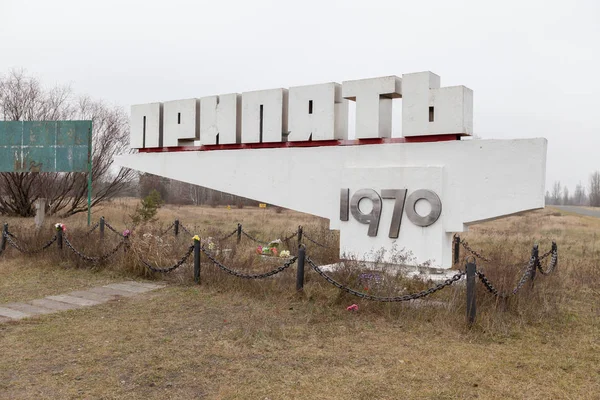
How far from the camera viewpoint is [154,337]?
5.69 meters

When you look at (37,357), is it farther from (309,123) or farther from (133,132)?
(133,132)

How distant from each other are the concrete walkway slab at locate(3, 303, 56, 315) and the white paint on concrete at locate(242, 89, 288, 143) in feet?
15.0

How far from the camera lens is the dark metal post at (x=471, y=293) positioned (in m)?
6.04

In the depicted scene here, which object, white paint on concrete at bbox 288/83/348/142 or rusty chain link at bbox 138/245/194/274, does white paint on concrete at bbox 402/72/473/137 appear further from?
rusty chain link at bbox 138/245/194/274

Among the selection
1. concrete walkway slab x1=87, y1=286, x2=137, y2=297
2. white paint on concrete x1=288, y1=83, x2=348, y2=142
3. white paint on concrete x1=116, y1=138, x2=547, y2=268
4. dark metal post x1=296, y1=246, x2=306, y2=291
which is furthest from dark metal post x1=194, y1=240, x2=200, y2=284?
white paint on concrete x1=288, y1=83, x2=348, y2=142

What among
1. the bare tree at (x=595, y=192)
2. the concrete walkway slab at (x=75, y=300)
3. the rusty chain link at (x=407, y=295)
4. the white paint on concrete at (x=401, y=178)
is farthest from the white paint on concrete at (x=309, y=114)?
the bare tree at (x=595, y=192)

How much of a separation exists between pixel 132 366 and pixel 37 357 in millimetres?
1045

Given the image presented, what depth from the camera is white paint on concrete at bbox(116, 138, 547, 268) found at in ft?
24.7

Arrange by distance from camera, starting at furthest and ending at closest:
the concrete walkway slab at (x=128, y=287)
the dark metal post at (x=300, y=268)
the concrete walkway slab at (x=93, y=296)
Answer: the concrete walkway slab at (x=128, y=287)
the concrete walkway slab at (x=93, y=296)
the dark metal post at (x=300, y=268)

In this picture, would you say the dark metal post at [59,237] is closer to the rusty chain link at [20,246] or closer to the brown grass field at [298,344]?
the rusty chain link at [20,246]

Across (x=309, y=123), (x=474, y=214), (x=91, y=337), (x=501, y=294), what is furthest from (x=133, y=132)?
(x=501, y=294)

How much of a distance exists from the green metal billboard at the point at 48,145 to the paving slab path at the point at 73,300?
262 inches

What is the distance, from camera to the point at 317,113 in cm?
907

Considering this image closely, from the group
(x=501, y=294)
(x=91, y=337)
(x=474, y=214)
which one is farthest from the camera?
(x=474, y=214)
